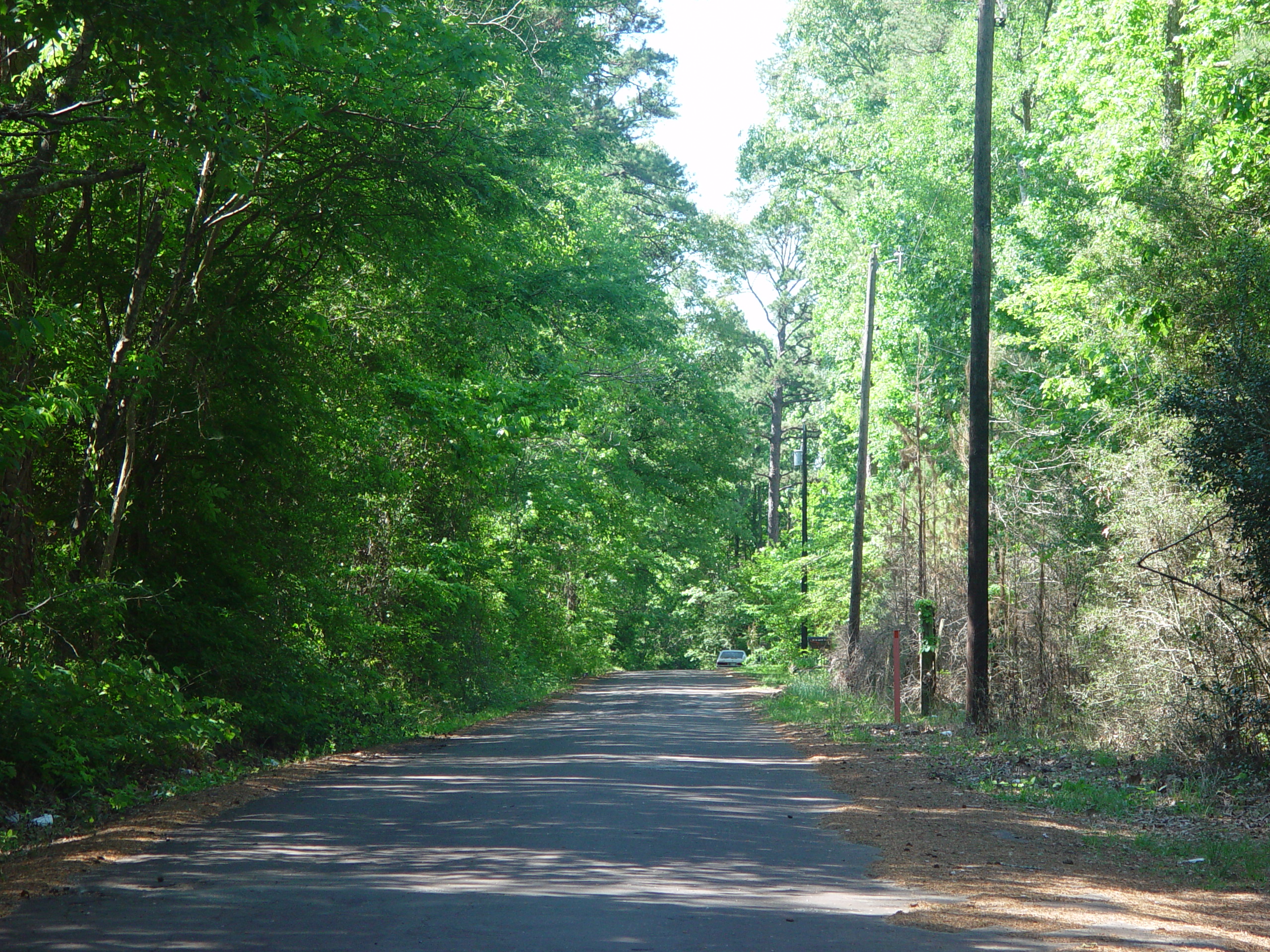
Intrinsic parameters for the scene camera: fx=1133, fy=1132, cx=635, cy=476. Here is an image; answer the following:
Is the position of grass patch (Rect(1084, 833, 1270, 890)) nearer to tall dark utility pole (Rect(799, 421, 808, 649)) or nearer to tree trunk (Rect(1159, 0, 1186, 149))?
tree trunk (Rect(1159, 0, 1186, 149))

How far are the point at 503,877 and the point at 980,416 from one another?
1156 centimetres

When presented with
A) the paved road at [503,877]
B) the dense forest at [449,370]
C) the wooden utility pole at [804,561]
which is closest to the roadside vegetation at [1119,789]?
the dense forest at [449,370]

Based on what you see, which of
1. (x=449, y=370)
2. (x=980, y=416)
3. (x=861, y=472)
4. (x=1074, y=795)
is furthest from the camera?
(x=861, y=472)

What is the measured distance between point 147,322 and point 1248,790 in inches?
514

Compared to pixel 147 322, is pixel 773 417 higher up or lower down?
higher up

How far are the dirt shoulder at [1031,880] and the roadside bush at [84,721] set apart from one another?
6.00 m

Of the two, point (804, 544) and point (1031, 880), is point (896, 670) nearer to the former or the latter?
point (1031, 880)

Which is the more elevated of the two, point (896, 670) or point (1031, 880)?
point (896, 670)

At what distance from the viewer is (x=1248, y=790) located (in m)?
11.0

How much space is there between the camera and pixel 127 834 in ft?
28.4

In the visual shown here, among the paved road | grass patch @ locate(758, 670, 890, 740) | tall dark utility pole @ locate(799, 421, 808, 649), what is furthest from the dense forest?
tall dark utility pole @ locate(799, 421, 808, 649)

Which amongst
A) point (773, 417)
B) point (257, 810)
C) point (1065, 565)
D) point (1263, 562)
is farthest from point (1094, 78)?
point (773, 417)

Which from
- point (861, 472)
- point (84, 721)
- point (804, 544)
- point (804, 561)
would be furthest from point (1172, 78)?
point (804, 544)

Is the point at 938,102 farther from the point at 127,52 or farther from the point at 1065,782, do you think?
the point at 127,52
